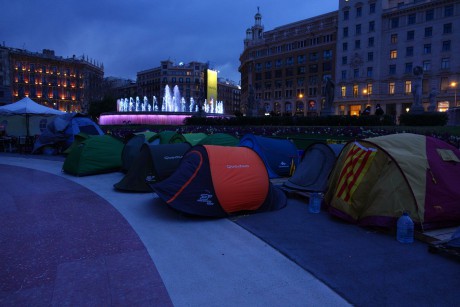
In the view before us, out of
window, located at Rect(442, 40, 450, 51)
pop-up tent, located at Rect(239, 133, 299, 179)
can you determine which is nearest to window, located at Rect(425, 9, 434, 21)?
window, located at Rect(442, 40, 450, 51)

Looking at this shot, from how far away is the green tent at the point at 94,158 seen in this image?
36.1ft

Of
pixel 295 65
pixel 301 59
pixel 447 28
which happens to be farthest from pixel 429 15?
pixel 295 65

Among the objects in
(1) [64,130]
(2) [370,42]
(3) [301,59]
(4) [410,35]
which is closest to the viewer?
(1) [64,130]

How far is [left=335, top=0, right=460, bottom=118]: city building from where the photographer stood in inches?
1981

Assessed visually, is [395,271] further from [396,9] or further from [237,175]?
[396,9]

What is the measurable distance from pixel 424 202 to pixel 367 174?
38.4 inches

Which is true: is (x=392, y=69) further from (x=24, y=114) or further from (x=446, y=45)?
(x=24, y=114)

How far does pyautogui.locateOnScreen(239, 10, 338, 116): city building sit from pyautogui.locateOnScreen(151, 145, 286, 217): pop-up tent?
61.8 m

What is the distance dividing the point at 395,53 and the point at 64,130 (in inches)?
2217

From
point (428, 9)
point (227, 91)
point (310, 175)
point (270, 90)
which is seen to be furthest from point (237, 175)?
point (227, 91)

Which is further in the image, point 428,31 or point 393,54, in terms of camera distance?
point 393,54

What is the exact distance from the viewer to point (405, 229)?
194 inches

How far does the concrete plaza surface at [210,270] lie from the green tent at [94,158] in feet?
16.8

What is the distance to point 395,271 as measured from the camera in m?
4.03
